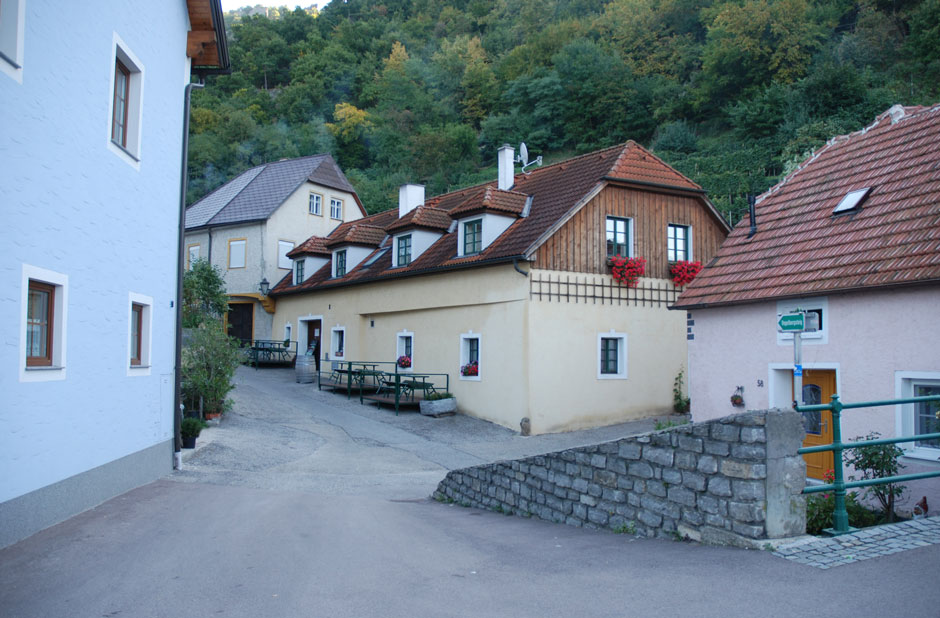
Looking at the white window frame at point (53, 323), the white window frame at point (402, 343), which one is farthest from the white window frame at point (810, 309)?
the white window frame at point (402, 343)

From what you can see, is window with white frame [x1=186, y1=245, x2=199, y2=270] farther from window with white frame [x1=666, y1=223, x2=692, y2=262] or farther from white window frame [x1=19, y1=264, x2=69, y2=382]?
white window frame [x1=19, y1=264, x2=69, y2=382]

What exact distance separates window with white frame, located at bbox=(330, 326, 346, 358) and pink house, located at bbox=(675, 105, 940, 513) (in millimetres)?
15019

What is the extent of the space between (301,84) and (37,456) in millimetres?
73399

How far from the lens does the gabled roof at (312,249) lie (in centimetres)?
3048

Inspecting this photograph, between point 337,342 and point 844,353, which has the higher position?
point 337,342

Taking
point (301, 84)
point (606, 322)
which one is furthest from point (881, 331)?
point (301, 84)

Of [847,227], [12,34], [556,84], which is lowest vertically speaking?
[847,227]

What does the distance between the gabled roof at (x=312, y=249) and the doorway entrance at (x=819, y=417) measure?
21.1m

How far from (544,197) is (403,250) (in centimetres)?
544

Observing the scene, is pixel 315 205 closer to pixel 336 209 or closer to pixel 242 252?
pixel 336 209

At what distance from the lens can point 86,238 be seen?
8.81 metres

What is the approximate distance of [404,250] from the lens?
2456 centimetres

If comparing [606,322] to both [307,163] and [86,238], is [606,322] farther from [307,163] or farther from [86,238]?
[307,163]

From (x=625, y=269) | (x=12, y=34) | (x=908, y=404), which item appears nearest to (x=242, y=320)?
(x=625, y=269)
